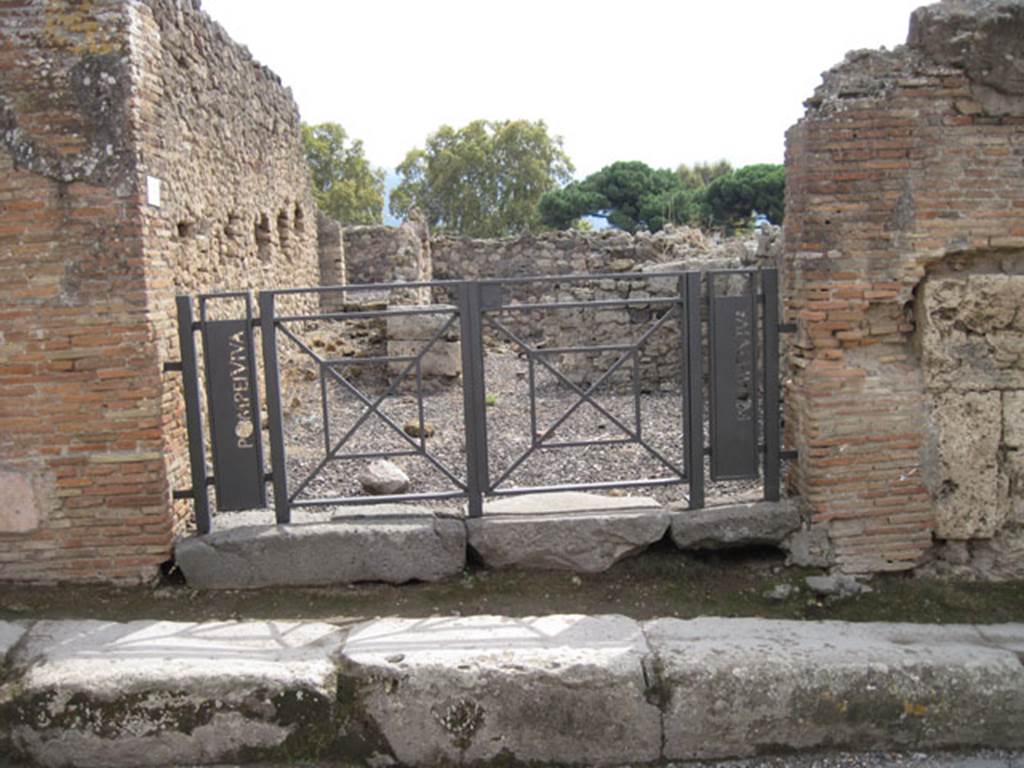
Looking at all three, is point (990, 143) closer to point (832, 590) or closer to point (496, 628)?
point (832, 590)

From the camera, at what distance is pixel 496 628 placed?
4531mm

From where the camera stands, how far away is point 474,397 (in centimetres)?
521

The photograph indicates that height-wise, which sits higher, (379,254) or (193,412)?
(379,254)

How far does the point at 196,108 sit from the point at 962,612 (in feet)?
25.2

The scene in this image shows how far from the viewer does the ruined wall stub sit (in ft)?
16.0

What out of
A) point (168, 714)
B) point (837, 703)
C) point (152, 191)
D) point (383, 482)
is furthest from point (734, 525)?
point (152, 191)

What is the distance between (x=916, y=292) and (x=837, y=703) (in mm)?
2378

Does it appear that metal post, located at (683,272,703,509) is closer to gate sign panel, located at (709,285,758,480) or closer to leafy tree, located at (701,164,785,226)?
gate sign panel, located at (709,285,758,480)

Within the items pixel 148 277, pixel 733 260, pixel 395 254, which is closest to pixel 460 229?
pixel 395 254

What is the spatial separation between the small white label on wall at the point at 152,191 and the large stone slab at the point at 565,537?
2.49 metres

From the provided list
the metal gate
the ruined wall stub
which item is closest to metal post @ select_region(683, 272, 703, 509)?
the metal gate

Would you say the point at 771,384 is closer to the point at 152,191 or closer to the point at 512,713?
the point at 512,713

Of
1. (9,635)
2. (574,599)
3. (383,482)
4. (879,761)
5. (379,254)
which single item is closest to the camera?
(879,761)

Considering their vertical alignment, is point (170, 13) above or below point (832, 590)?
above
